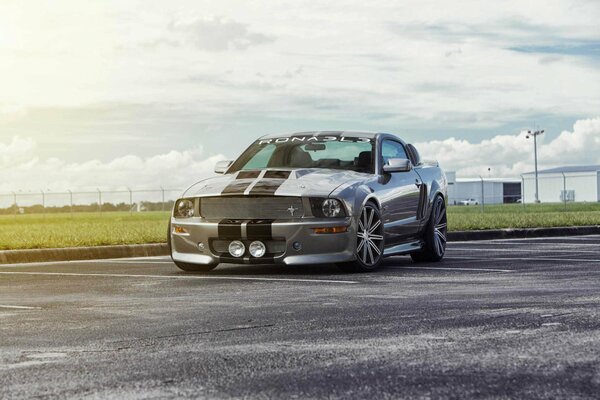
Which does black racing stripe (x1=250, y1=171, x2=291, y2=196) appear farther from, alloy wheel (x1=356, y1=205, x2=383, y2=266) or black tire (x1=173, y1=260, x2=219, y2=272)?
black tire (x1=173, y1=260, x2=219, y2=272)

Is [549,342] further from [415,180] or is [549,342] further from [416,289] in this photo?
[415,180]

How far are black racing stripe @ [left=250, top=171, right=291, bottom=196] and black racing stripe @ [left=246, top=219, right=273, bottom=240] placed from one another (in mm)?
295

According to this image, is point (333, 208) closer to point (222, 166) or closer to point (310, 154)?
point (310, 154)

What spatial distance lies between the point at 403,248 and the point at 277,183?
212cm

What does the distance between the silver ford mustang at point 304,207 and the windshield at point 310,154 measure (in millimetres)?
12

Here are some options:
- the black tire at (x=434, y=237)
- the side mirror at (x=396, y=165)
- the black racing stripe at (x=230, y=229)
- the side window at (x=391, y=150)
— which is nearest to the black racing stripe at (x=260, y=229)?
the black racing stripe at (x=230, y=229)

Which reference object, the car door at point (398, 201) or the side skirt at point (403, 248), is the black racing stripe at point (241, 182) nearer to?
the car door at point (398, 201)

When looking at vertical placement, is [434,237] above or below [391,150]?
below

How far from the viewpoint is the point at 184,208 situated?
1163 centimetres

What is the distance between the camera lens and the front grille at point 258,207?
1106cm

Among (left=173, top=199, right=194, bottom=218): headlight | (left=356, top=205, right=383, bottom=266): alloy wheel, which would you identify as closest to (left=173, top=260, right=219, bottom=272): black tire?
(left=173, top=199, right=194, bottom=218): headlight

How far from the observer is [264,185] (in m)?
11.2

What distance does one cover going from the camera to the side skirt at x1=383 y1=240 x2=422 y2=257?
12133mm

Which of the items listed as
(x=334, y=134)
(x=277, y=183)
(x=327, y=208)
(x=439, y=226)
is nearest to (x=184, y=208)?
(x=277, y=183)
